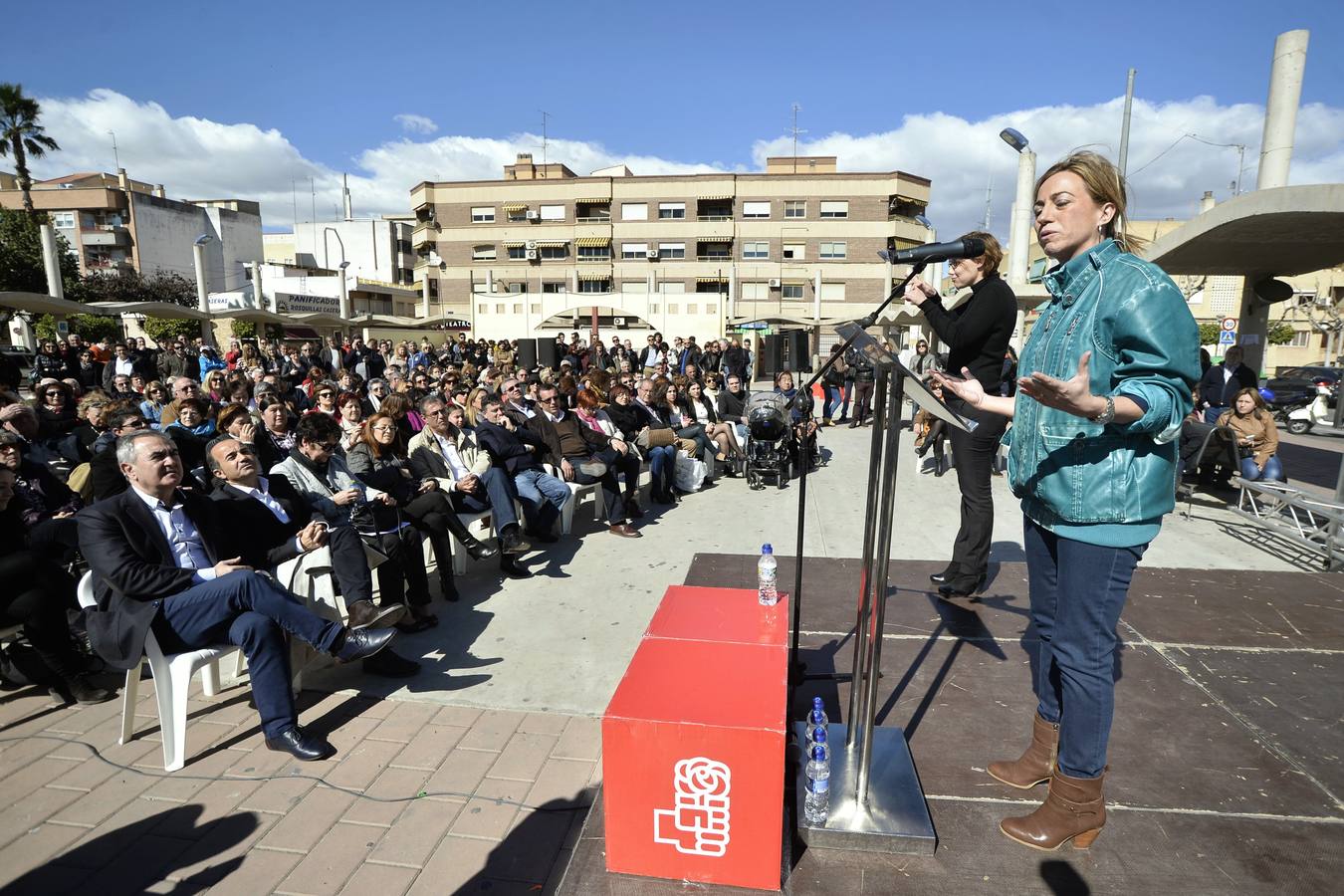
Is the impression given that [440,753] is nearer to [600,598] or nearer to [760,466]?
[600,598]

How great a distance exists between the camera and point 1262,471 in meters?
6.88

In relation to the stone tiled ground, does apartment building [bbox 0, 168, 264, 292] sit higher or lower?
higher

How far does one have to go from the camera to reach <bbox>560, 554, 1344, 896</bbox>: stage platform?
202 cm

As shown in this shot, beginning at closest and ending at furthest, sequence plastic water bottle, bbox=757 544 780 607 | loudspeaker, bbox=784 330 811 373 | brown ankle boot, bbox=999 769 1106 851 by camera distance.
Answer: brown ankle boot, bbox=999 769 1106 851 < plastic water bottle, bbox=757 544 780 607 < loudspeaker, bbox=784 330 811 373

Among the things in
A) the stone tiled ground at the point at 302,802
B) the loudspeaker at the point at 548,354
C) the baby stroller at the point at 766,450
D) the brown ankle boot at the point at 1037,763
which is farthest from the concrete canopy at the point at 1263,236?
the loudspeaker at the point at 548,354

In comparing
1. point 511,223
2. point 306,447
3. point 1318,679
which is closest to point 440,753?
point 306,447

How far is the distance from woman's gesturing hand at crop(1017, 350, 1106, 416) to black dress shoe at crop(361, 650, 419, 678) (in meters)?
3.40

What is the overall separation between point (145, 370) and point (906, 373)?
1592 centimetres

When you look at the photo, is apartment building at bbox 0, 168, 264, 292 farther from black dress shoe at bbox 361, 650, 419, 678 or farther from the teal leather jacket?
the teal leather jacket

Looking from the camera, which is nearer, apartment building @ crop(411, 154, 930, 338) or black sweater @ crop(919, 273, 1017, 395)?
black sweater @ crop(919, 273, 1017, 395)

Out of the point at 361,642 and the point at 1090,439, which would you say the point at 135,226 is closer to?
the point at 361,642

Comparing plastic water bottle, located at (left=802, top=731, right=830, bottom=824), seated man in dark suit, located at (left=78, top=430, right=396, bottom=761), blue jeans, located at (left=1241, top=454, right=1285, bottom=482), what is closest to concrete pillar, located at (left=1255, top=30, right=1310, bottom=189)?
blue jeans, located at (left=1241, top=454, right=1285, bottom=482)

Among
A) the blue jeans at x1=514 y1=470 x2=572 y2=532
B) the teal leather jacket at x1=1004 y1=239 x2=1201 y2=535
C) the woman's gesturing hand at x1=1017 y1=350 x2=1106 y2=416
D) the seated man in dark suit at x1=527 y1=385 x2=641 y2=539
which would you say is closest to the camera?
the woman's gesturing hand at x1=1017 y1=350 x2=1106 y2=416

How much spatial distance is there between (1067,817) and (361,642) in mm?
3058
